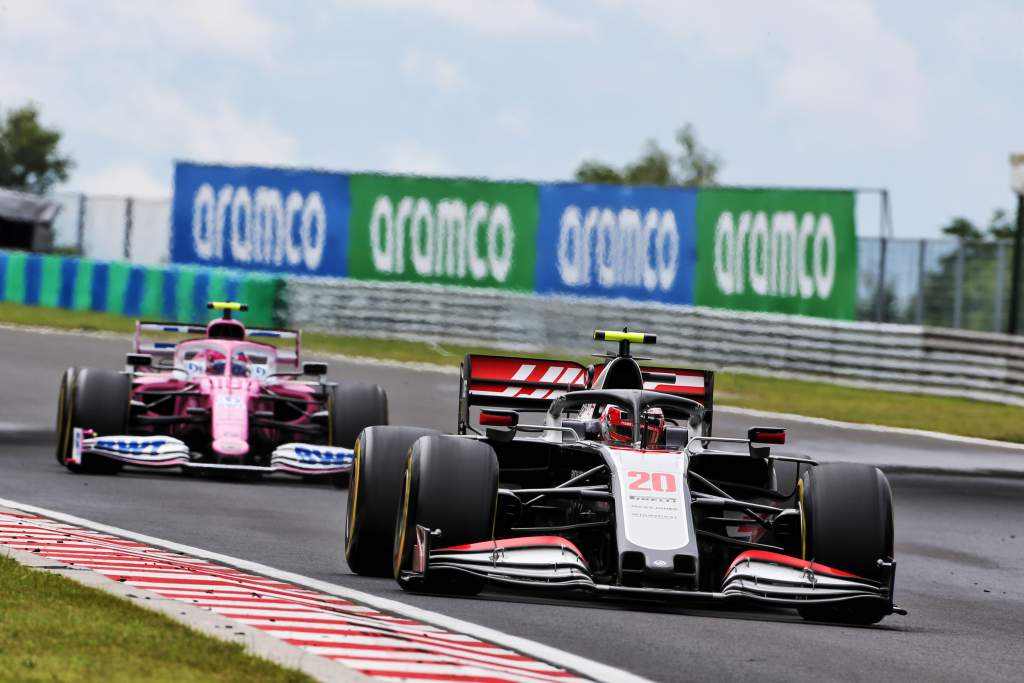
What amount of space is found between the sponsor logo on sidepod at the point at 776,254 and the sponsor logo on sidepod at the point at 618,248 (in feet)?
2.92

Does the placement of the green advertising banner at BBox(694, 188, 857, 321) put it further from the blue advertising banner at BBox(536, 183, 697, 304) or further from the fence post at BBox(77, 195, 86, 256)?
the fence post at BBox(77, 195, 86, 256)

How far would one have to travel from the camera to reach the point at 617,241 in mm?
31391

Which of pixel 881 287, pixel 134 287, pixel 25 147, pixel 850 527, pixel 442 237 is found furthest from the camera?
pixel 25 147

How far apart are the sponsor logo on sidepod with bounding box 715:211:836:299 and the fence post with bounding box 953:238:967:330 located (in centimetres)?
178

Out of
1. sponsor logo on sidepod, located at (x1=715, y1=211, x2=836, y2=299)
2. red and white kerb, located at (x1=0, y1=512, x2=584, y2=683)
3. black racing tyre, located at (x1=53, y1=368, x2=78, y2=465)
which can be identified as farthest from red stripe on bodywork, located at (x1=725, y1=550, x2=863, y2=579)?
sponsor logo on sidepod, located at (x1=715, y1=211, x2=836, y2=299)

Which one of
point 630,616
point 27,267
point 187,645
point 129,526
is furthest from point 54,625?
point 27,267

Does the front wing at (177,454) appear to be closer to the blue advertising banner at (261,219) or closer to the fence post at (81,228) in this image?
the blue advertising banner at (261,219)

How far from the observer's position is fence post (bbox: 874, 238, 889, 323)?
2883cm

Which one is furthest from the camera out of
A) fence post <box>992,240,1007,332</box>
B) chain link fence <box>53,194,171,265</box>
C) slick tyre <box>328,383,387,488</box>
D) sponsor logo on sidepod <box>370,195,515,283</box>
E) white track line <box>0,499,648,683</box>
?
chain link fence <box>53,194,171,265</box>

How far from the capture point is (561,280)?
3156 centimetres

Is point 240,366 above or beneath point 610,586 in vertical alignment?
above

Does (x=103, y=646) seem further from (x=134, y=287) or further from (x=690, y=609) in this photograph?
(x=134, y=287)

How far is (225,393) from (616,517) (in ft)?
24.3

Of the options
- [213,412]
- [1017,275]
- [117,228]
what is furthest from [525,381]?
[117,228]
